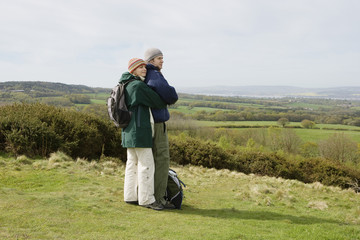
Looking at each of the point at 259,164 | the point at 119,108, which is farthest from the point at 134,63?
the point at 259,164

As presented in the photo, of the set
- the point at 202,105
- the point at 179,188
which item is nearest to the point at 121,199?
the point at 179,188

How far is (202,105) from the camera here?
9762cm

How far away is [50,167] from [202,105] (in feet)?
299

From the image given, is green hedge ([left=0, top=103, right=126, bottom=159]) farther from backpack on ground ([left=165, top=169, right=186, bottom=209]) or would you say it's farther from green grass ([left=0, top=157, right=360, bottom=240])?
backpack on ground ([left=165, top=169, right=186, bottom=209])

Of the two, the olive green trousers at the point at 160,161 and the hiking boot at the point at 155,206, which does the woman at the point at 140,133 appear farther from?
the olive green trousers at the point at 160,161

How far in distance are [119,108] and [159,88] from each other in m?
0.80

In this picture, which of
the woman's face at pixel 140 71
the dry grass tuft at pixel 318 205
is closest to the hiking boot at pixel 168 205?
the woman's face at pixel 140 71

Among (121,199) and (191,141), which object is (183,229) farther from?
(191,141)

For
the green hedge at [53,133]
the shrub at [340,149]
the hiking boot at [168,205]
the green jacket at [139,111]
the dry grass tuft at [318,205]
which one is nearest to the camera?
the green jacket at [139,111]

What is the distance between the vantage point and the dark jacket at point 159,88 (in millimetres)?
5008

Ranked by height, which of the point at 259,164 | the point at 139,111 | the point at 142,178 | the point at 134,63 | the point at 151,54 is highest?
the point at 151,54

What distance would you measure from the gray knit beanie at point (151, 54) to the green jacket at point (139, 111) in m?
0.52

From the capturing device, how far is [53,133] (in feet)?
31.6

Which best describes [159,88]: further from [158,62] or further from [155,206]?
[155,206]
